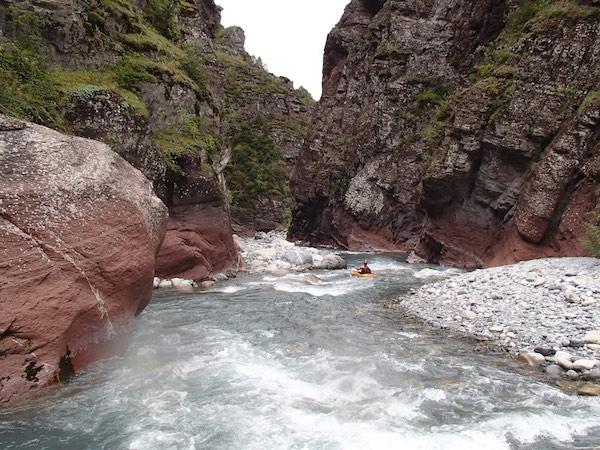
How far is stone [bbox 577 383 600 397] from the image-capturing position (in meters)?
7.00

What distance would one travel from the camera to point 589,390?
23.1 feet

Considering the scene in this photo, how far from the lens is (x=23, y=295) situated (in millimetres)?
6500

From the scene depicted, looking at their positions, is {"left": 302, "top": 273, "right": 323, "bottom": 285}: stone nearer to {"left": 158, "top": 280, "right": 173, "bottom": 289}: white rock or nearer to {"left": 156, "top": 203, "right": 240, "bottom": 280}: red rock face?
{"left": 156, "top": 203, "right": 240, "bottom": 280}: red rock face

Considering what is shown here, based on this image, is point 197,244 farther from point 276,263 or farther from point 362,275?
point 362,275

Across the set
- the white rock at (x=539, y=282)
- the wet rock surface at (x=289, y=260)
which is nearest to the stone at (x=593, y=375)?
the white rock at (x=539, y=282)

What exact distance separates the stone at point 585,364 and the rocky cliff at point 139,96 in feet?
39.3

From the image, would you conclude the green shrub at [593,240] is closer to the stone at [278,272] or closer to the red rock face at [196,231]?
the stone at [278,272]

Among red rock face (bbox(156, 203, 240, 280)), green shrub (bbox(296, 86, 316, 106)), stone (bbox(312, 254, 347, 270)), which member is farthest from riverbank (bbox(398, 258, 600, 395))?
green shrub (bbox(296, 86, 316, 106))

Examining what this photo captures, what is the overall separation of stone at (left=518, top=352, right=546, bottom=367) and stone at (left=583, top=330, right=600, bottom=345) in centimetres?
103

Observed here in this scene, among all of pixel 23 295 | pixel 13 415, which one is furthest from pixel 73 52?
pixel 13 415

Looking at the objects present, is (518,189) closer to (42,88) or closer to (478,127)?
(478,127)

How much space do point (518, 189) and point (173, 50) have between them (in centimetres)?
1708

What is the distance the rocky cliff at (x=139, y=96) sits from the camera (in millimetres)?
12734

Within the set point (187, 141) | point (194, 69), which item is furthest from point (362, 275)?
point (194, 69)
